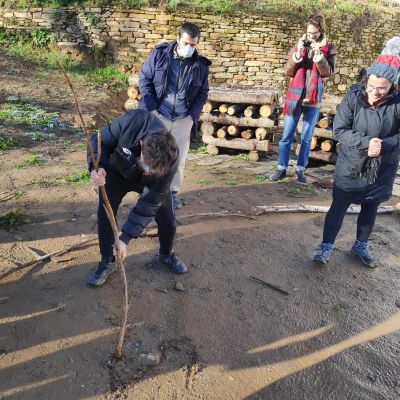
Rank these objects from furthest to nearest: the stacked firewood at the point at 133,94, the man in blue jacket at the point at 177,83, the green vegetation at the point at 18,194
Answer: the stacked firewood at the point at 133,94 < the green vegetation at the point at 18,194 < the man in blue jacket at the point at 177,83

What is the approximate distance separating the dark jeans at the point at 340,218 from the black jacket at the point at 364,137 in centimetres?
16

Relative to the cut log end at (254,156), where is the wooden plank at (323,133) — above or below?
above

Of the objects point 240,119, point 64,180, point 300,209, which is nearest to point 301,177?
point 300,209

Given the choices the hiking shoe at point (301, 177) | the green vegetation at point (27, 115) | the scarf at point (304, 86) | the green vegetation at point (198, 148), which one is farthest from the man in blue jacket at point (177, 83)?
the green vegetation at point (27, 115)

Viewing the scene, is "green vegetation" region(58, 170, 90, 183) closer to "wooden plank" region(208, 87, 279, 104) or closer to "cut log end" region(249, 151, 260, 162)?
"wooden plank" region(208, 87, 279, 104)

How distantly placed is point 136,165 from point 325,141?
5004 millimetres

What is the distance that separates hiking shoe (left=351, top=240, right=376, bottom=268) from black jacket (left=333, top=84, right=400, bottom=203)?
619 mm

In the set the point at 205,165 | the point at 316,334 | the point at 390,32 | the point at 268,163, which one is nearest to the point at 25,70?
the point at 205,165

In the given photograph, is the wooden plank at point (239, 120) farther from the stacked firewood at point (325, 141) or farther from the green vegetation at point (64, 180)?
the green vegetation at point (64, 180)

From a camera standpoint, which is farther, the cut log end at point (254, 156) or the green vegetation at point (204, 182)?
the cut log end at point (254, 156)

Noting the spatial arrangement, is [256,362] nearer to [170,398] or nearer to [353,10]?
[170,398]

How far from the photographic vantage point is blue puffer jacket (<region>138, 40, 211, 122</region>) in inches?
169

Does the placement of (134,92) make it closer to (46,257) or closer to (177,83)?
(177,83)

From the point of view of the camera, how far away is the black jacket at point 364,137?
136 inches
